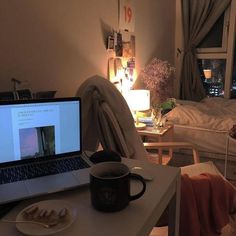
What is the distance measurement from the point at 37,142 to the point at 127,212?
462mm

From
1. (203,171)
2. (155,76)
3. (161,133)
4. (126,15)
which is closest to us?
(203,171)

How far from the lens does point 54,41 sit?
5.42 feet

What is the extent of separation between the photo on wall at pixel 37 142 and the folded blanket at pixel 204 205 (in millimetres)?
611

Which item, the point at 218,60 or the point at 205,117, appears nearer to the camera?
the point at 205,117

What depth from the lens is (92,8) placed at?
1.99m

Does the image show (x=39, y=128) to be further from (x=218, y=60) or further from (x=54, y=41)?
(x=218, y=60)

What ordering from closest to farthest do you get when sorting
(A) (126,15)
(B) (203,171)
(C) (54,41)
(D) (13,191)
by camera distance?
1. (D) (13,191)
2. (C) (54,41)
3. (B) (203,171)
4. (A) (126,15)

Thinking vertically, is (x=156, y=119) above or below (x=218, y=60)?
below

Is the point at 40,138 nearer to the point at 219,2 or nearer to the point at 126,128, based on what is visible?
the point at 126,128

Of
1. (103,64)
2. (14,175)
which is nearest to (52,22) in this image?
(103,64)

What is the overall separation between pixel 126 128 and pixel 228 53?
3016 mm

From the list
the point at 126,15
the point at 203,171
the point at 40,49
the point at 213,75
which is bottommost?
the point at 203,171

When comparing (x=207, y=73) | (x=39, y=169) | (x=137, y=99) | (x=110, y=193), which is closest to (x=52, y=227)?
(x=110, y=193)

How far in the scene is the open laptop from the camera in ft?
3.20
